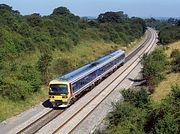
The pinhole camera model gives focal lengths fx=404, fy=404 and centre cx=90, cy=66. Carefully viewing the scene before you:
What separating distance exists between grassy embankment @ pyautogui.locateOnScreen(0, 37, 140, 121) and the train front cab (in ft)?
7.92

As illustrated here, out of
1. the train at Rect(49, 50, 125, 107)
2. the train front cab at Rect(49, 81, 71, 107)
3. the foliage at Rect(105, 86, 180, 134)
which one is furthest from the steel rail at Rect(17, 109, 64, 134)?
the foliage at Rect(105, 86, 180, 134)

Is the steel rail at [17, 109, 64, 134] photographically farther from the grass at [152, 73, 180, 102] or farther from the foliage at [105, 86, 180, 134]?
the grass at [152, 73, 180, 102]

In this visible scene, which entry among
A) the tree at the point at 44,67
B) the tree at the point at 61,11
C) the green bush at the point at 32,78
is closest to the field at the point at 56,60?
Result: the green bush at the point at 32,78

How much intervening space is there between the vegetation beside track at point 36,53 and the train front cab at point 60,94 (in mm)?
2566

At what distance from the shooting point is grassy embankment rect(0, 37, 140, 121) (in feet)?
102

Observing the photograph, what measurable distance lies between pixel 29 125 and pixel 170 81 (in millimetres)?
15815

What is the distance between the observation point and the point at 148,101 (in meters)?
26.6

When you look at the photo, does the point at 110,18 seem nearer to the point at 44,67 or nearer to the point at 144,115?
the point at 44,67

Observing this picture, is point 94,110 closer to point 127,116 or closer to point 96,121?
point 96,121

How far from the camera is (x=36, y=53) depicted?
51.8 metres

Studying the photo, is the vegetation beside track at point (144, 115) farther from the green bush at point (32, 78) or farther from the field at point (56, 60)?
the green bush at point (32, 78)

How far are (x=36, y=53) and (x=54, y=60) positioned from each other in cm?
267

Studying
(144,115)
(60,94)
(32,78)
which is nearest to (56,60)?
(32,78)

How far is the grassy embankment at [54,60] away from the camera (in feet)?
102
